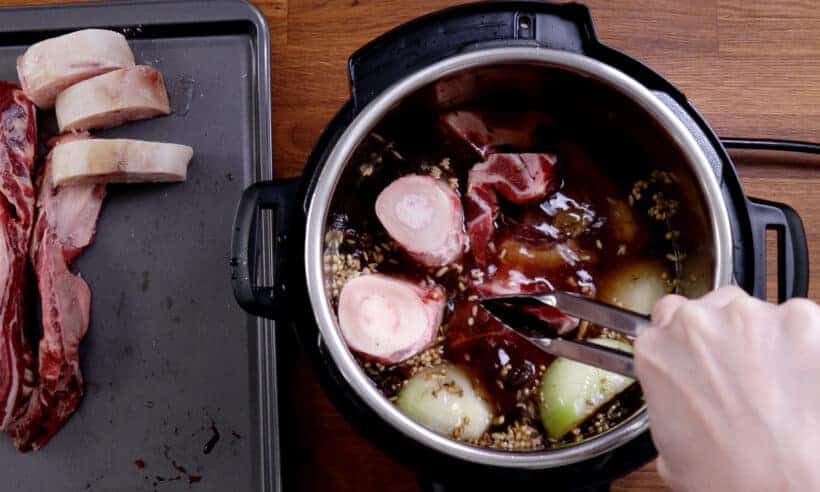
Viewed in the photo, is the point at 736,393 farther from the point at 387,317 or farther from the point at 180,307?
the point at 180,307

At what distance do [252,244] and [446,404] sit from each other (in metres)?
0.30

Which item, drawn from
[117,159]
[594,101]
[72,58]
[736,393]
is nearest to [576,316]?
[736,393]

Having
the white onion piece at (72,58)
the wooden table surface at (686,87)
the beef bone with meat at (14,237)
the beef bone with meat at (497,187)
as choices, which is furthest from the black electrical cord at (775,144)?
the beef bone with meat at (14,237)

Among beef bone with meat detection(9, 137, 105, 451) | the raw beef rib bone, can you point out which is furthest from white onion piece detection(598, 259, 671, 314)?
beef bone with meat detection(9, 137, 105, 451)

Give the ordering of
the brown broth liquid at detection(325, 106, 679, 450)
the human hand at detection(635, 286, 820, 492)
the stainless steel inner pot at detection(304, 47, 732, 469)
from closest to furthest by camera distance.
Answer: the human hand at detection(635, 286, 820, 492) < the stainless steel inner pot at detection(304, 47, 732, 469) < the brown broth liquid at detection(325, 106, 679, 450)

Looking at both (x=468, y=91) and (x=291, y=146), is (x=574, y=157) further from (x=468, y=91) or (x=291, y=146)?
(x=291, y=146)

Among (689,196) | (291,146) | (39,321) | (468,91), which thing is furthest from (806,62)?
(39,321)

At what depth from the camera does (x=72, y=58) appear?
1033 millimetres

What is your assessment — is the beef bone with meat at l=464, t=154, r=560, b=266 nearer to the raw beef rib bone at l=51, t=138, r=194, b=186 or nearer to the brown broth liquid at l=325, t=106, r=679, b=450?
the brown broth liquid at l=325, t=106, r=679, b=450

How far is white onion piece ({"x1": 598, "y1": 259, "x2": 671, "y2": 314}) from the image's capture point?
0.84 m

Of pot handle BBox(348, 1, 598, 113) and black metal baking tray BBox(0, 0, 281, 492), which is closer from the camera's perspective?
pot handle BBox(348, 1, 598, 113)

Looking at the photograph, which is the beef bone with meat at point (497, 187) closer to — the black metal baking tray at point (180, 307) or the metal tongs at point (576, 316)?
the metal tongs at point (576, 316)

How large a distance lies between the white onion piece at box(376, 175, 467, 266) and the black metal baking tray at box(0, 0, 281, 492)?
0.88 ft

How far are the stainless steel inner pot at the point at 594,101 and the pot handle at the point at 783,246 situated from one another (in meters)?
0.05
